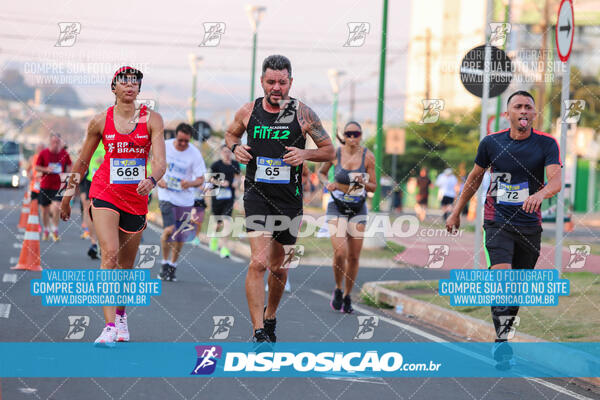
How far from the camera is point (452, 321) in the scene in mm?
9219

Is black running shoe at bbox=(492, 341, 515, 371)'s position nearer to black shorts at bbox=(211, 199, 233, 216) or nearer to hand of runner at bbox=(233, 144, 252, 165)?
hand of runner at bbox=(233, 144, 252, 165)

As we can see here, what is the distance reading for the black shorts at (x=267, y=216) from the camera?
6.66 m

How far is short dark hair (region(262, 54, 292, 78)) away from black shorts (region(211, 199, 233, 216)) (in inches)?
352

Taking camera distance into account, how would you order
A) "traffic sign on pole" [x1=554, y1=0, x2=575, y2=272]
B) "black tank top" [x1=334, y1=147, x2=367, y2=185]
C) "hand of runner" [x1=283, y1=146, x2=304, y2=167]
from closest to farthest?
"hand of runner" [x1=283, y1=146, x2=304, y2=167] < "traffic sign on pole" [x1=554, y1=0, x2=575, y2=272] < "black tank top" [x1=334, y1=147, x2=367, y2=185]

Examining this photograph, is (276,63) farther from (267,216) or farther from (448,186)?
(448,186)

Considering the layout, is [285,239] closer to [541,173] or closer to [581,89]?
[541,173]

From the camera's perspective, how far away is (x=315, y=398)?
220 inches

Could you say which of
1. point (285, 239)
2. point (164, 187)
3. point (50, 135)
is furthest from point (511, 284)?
point (50, 135)

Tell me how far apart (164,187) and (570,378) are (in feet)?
20.2

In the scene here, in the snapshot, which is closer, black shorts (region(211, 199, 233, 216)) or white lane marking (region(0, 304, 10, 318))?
white lane marking (region(0, 304, 10, 318))

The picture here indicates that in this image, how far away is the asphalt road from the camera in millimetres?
5586

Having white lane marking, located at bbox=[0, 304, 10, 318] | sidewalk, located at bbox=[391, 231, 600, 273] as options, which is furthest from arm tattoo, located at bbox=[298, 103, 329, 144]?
sidewalk, located at bbox=[391, 231, 600, 273]

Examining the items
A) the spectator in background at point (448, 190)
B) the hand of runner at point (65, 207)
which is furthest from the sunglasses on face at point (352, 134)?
the spectator in background at point (448, 190)

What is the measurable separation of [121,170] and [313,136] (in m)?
1.48
